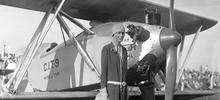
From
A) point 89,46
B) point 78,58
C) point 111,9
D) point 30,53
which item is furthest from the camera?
point 111,9

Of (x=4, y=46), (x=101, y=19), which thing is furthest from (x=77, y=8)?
(x=4, y=46)

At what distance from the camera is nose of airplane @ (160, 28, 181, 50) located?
22.0 ft

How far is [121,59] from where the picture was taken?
5.56 m

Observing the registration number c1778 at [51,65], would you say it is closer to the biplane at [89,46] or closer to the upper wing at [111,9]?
the biplane at [89,46]

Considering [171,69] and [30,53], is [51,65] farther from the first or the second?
[171,69]

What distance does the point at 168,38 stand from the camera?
673 centimetres

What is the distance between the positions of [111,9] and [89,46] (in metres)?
1.46

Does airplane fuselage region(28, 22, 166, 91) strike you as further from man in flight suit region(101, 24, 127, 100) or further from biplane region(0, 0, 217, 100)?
man in flight suit region(101, 24, 127, 100)

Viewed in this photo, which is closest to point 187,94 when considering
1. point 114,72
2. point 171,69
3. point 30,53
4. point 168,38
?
point 171,69

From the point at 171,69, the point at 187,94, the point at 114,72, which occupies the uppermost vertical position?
the point at 171,69

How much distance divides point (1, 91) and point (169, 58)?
3110mm

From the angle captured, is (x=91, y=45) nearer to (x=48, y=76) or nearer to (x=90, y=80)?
(x=90, y=80)

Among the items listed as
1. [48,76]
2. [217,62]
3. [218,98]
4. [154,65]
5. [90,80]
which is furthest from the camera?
[218,98]

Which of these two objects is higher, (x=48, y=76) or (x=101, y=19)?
(x=101, y=19)
